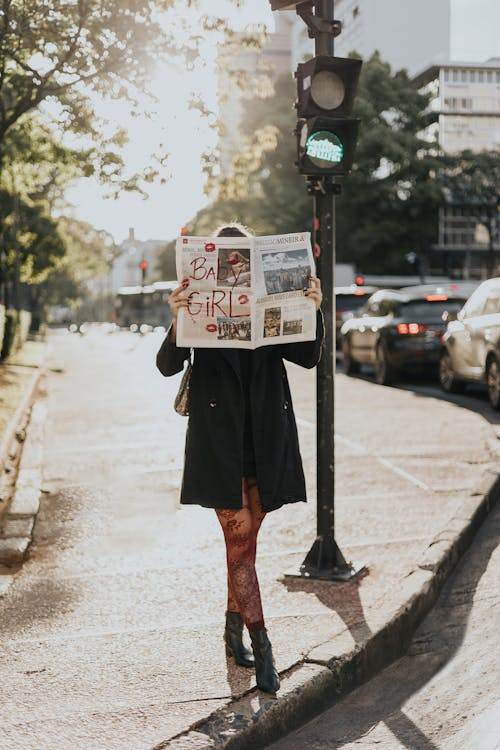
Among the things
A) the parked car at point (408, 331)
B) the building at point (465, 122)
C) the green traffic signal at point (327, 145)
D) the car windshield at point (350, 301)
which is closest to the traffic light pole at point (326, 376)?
the green traffic signal at point (327, 145)

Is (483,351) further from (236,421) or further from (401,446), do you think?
(236,421)

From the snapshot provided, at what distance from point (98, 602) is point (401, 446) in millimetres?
5892

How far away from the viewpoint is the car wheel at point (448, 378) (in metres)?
16.1

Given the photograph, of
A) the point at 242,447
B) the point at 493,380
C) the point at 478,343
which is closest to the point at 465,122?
the point at 478,343

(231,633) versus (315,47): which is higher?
(315,47)

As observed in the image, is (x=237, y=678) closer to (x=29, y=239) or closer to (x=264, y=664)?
(x=264, y=664)

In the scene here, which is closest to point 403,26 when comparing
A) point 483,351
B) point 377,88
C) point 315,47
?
point 377,88

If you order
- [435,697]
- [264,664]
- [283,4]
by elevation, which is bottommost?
[435,697]

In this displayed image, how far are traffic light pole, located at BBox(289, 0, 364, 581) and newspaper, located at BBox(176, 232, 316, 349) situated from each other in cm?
155

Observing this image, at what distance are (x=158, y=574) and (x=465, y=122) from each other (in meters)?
80.7

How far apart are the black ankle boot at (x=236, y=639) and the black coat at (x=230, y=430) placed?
585mm

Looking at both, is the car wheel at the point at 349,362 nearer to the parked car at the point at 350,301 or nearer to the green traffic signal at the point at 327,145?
the parked car at the point at 350,301

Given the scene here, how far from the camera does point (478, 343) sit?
14.4 metres

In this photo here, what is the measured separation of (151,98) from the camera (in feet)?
41.2
